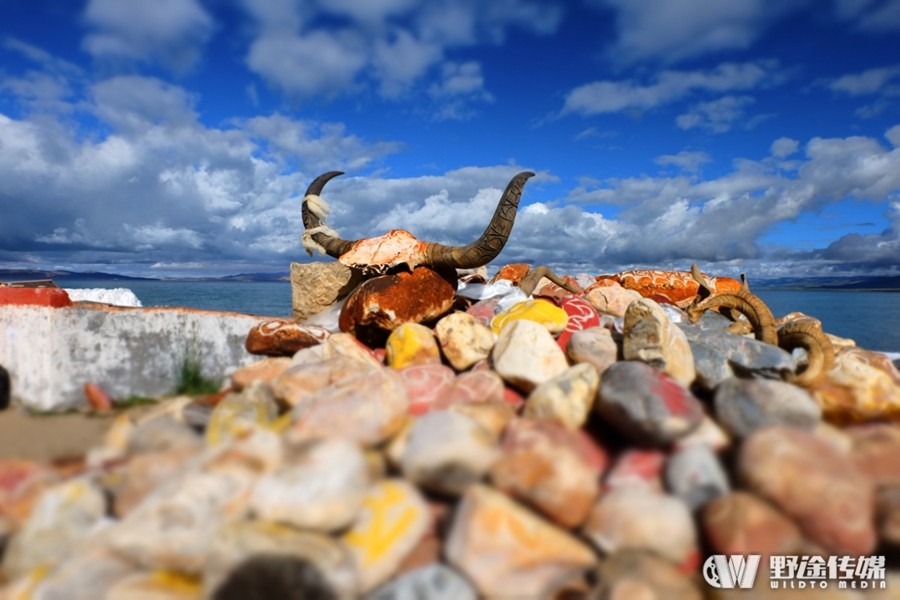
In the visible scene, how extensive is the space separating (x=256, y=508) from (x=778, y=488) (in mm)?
1255

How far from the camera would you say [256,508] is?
3.81 ft

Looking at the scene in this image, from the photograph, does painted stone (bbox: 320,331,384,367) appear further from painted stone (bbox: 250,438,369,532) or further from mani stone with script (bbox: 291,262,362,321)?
mani stone with script (bbox: 291,262,362,321)

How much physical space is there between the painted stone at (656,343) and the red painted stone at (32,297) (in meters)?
2.59

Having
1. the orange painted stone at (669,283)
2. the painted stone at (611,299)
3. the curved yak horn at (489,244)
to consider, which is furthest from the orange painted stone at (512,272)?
the curved yak horn at (489,244)

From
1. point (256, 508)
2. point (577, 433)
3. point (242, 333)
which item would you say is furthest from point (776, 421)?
point (242, 333)

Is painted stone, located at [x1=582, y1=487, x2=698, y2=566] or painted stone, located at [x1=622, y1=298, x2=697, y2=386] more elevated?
painted stone, located at [x1=622, y1=298, x2=697, y2=386]

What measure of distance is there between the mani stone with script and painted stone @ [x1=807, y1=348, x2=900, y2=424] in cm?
426

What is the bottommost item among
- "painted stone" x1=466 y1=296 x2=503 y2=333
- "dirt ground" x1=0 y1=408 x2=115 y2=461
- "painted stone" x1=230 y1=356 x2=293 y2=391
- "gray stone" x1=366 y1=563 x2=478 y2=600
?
"gray stone" x1=366 y1=563 x2=478 y2=600

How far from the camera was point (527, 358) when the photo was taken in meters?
2.21

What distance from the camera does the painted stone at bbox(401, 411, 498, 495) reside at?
127 cm

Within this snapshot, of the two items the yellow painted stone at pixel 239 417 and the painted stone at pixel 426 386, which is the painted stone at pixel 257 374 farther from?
the painted stone at pixel 426 386

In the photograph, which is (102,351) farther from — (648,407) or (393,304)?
(648,407)

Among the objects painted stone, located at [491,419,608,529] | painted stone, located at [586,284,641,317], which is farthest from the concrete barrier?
painted stone, located at [586,284,641,317]

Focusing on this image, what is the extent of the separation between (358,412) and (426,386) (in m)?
Answer: 0.48
